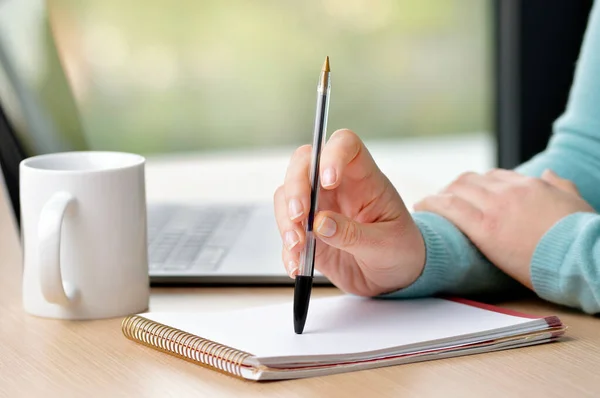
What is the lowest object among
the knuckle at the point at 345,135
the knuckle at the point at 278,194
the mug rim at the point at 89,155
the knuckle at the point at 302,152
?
the knuckle at the point at 278,194

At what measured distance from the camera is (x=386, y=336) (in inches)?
24.5

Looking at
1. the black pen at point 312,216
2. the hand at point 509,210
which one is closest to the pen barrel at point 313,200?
the black pen at point 312,216

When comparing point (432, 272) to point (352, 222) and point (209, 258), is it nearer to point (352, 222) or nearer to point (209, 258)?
point (352, 222)

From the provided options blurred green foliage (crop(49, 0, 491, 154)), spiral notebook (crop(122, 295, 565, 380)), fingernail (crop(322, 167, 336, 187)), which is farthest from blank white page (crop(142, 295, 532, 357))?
blurred green foliage (crop(49, 0, 491, 154))

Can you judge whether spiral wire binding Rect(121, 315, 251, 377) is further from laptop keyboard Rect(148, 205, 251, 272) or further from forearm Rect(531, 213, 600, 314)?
forearm Rect(531, 213, 600, 314)

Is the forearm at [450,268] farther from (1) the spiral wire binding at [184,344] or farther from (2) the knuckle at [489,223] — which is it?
(1) the spiral wire binding at [184,344]

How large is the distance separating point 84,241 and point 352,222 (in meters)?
0.23

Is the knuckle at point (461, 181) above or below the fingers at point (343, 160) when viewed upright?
below

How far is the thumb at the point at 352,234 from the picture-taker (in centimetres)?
63

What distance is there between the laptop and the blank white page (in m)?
0.13

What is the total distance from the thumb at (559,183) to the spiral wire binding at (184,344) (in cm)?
39

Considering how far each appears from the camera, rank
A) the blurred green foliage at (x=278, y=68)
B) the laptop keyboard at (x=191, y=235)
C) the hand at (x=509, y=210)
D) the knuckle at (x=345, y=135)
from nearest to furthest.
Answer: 1. the knuckle at (x=345, y=135)
2. the hand at (x=509, y=210)
3. the laptop keyboard at (x=191, y=235)
4. the blurred green foliage at (x=278, y=68)

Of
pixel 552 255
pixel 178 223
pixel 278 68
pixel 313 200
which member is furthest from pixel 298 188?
pixel 278 68

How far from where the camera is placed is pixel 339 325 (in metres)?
0.65
